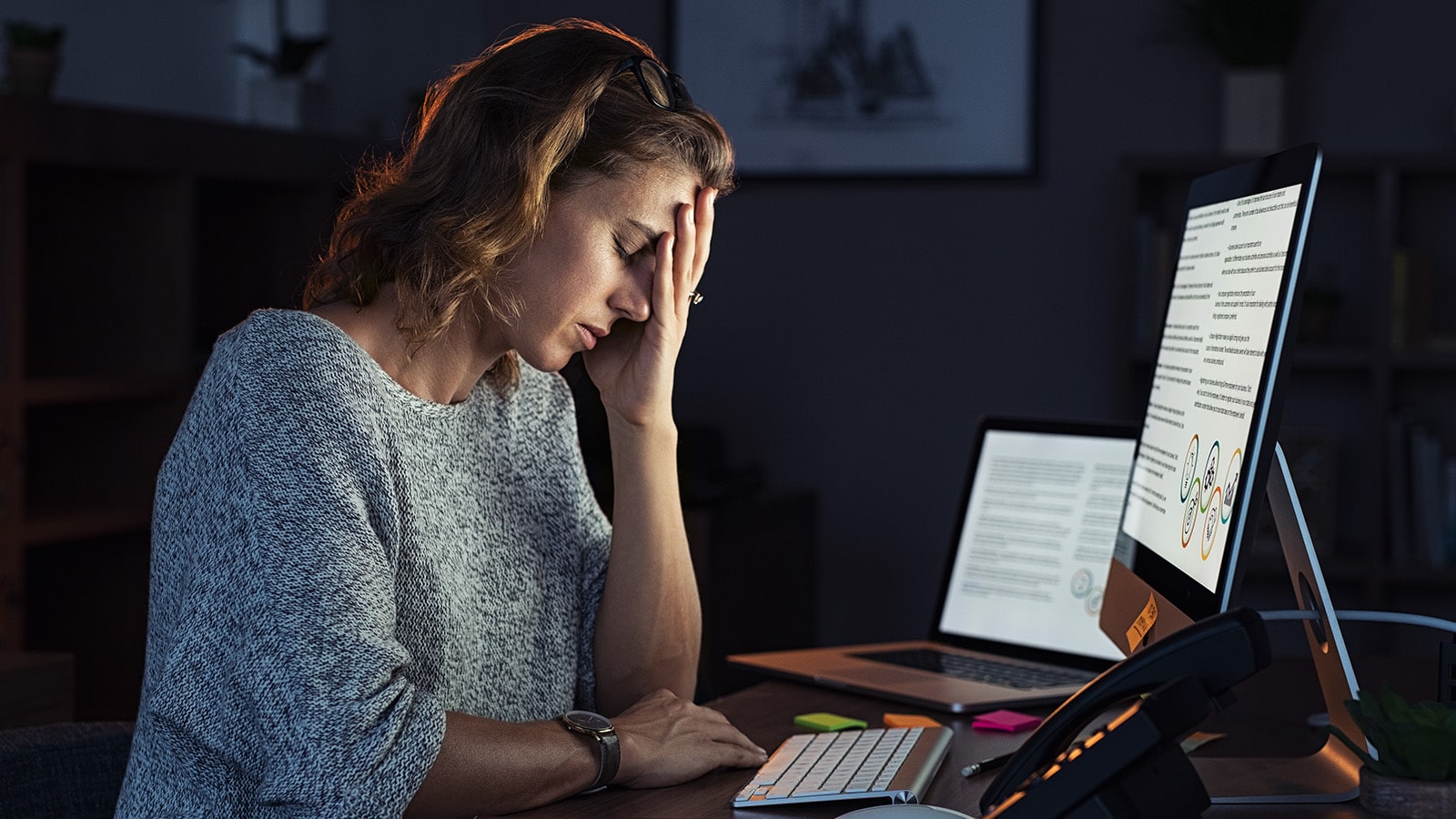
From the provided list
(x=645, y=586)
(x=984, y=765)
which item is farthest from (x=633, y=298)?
(x=984, y=765)

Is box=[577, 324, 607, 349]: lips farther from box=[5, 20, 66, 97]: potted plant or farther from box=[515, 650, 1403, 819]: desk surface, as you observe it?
box=[5, 20, 66, 97]: potted plant

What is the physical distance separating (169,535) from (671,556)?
54cm

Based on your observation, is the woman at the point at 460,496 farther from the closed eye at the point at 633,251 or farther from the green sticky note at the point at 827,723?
the green sticky note at the point at 827,723

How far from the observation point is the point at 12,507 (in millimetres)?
2594

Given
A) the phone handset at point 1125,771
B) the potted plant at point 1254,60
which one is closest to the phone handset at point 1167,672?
the phone handset at point 1125,771

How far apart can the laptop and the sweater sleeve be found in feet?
1.93

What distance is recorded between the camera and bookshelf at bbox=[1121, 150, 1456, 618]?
309 cm

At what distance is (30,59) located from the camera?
104 inches

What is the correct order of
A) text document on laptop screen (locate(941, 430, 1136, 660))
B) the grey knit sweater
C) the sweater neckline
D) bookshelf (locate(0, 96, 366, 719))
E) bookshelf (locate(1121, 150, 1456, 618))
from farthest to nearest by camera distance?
bookshelf (locate(1121, 150, 1456, 618))
bookshelf (locate(0, 96, 366, 719))
text document on laptop screen (locate(941, 430, 1136, 660))
the sweater neckline
the grey knit sweater

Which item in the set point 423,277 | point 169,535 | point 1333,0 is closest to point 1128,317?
point 1333,0

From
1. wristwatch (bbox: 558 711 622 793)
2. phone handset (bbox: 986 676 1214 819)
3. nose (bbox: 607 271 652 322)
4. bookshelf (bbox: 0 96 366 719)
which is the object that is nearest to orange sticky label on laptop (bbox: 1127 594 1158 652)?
phone handset (bbox: 986 676 1214 819)

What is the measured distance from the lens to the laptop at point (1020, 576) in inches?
60.4

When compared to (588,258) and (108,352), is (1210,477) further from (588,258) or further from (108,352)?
(108,352)

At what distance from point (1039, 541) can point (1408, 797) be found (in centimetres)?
72
